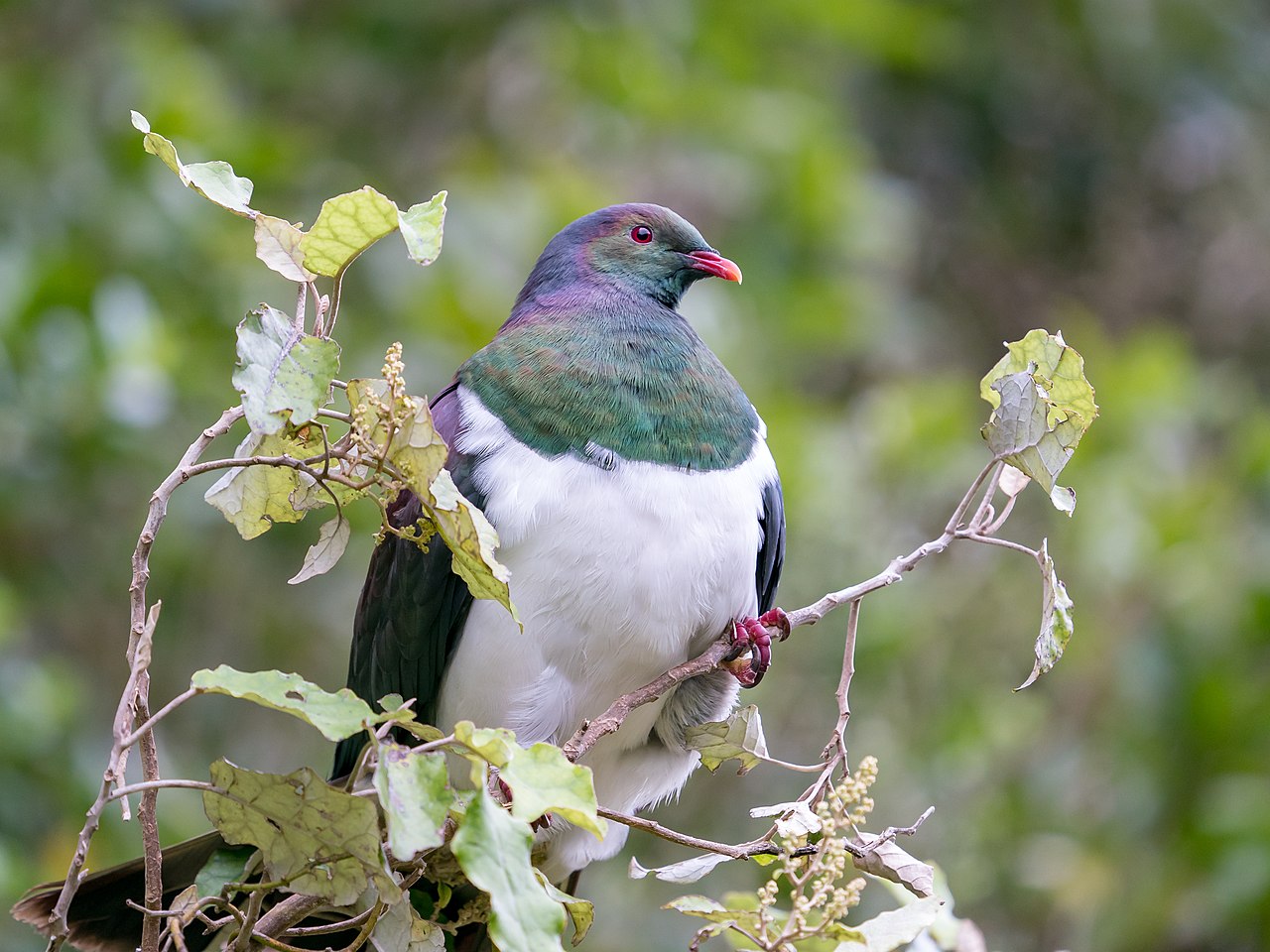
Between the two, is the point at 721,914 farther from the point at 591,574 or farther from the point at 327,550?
the point at 591,574

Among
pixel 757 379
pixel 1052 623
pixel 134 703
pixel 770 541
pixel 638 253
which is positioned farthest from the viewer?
pixel 757 379

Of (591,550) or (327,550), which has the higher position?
(591,550)

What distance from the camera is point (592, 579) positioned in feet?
7.98

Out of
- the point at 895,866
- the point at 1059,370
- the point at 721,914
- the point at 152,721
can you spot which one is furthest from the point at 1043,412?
the point at 152,721

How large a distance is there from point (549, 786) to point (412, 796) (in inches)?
5.1

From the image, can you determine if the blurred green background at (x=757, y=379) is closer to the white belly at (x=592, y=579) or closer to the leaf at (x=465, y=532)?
the white belly at (x=592, y=579)

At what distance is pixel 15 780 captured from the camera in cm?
384

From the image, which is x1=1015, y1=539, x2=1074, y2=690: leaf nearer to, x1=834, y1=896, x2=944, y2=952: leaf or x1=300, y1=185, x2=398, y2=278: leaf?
x1=834, y1=896, x2=944, y2=952: leaf

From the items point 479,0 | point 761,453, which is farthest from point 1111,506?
point 479,0

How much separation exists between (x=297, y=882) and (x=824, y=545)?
2788 mm

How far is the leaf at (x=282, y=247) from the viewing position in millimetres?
1646

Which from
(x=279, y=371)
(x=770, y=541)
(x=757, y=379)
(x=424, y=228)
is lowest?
(x=279, y=371)

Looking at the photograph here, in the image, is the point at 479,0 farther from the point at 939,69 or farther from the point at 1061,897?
the point at 1061,897

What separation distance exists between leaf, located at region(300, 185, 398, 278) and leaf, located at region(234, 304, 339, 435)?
0.10 m
